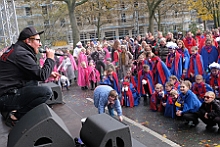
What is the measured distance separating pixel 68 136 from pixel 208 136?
11.5 feet

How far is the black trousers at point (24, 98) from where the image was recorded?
335 cm

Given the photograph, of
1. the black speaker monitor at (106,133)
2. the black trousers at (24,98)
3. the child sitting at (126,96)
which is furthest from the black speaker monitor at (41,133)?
the child sitting at (126,96)

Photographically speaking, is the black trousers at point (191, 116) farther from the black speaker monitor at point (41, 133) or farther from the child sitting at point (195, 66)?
the black speaker monitor at point (41, 133)

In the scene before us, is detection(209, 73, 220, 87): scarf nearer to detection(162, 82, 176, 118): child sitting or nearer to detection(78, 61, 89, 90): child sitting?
detection(162, 82, 176, 118): child sitting

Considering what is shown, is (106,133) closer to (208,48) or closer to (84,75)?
(208,48)

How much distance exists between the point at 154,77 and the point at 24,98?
5391mm

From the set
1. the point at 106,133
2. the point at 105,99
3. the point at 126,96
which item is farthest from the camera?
the point at 126,96

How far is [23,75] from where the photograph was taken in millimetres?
3326

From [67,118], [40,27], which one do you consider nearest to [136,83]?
[67,118]

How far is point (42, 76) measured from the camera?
3123 mm

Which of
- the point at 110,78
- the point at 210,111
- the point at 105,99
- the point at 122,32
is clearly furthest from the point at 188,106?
the point at 122,32

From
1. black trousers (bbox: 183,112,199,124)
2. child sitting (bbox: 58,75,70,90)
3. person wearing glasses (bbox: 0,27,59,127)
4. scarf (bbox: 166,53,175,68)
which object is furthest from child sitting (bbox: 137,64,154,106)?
person wearing glasses (bbox: 0,27,59,127)

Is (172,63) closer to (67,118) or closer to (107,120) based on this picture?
(67,118)

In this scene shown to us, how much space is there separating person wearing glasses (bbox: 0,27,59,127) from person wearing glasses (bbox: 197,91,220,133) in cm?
340
